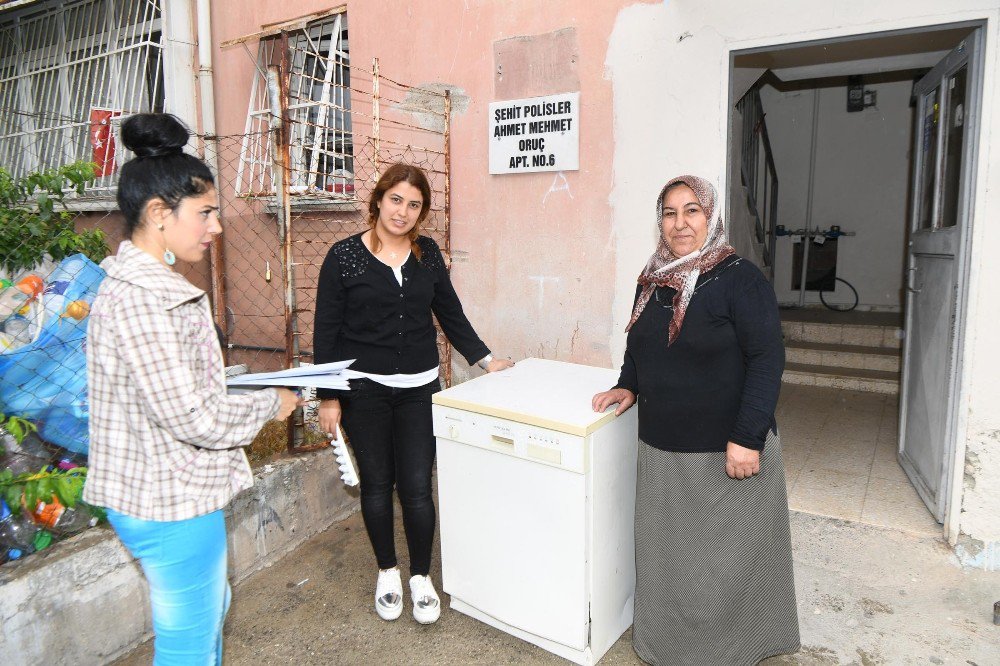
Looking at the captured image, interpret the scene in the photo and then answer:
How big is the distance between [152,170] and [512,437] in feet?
4.36

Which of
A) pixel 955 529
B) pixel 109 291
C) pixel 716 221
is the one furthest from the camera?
pixel 955 529

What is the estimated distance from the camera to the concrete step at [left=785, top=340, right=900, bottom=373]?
212 inches

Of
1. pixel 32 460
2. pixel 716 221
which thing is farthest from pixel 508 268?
pixel 32 460

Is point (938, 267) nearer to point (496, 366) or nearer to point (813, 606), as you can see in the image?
point (813, 606)

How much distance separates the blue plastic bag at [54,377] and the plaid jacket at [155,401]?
4.31 ft

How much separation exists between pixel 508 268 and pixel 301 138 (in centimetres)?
196

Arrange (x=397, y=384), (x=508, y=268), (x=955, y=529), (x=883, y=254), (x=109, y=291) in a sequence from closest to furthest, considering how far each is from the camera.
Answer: (x=109, y=291) < (x=397, y=384) < (x=955, y=529) < (x=508, y=268) < (x=883, y=254)

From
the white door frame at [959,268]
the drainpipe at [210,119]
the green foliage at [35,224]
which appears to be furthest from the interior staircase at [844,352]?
the green foliage at [35,224]

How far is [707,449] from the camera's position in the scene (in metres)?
2.07

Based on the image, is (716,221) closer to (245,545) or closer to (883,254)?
(245,545)

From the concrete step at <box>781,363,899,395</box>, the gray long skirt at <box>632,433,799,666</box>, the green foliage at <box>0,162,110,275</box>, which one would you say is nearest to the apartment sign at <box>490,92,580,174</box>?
the gray long skirt at <box>632,433,799,666</box>

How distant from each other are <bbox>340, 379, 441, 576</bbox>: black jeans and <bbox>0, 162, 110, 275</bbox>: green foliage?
1596 mm

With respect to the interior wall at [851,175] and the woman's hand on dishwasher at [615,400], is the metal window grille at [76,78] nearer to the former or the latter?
the woman's hand on dishwasher at [615,400]

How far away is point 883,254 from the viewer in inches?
281
